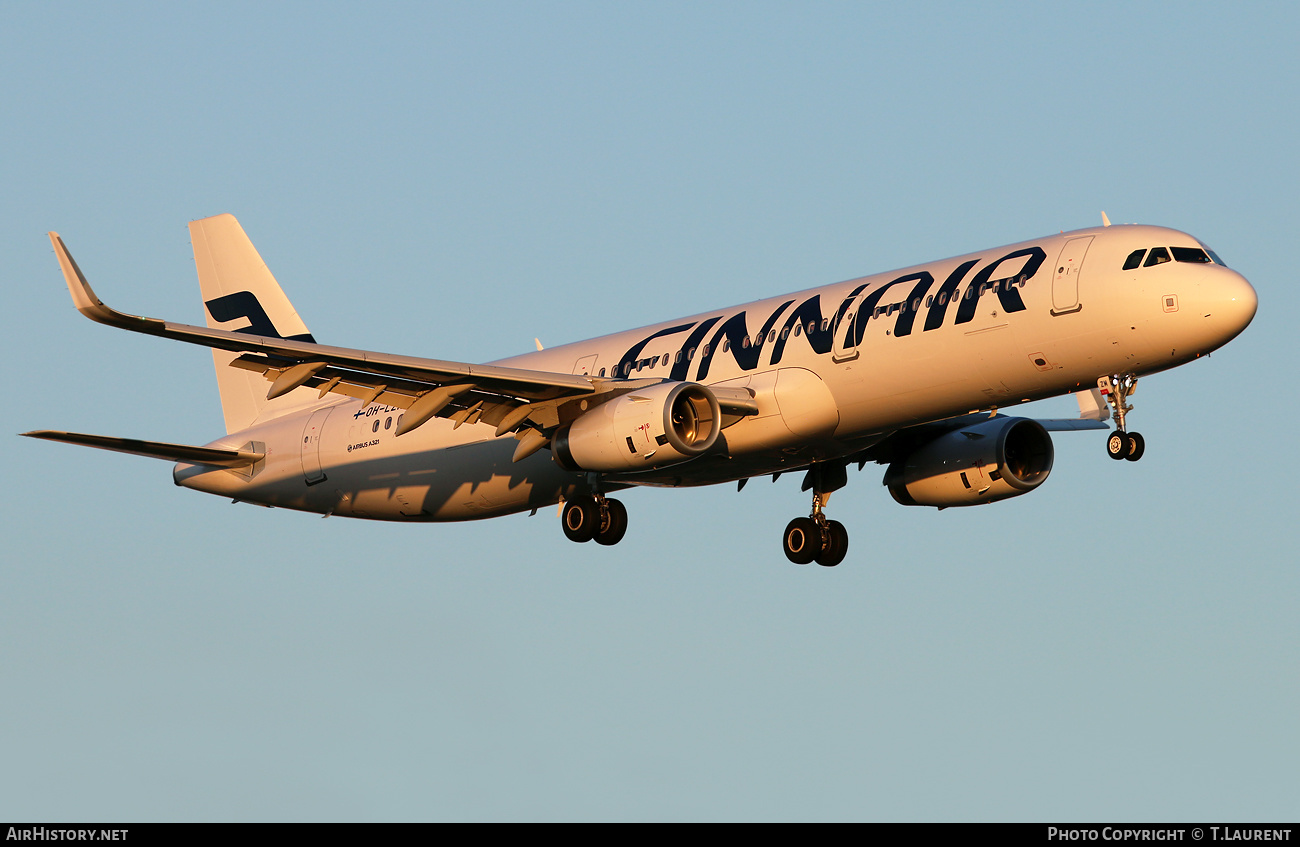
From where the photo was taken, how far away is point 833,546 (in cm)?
4272

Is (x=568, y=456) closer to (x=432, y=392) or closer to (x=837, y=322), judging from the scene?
(x=432, y=392)

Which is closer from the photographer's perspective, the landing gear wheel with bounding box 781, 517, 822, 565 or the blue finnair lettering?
the blue finnair lettering

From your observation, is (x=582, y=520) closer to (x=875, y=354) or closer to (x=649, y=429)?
(x=649, y=429)

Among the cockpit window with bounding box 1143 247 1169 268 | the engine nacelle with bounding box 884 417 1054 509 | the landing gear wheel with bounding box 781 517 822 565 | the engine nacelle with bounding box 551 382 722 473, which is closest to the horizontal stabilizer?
the engine nacelle with bounding box 551 382 722 473

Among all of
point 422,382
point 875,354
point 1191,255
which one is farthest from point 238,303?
point 1191,255

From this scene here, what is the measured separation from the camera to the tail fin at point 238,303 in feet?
159

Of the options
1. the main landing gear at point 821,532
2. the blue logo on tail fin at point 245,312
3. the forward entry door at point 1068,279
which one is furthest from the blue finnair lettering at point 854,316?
the blue logo on tail fin at point 245,312

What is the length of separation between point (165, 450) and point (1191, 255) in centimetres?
2528

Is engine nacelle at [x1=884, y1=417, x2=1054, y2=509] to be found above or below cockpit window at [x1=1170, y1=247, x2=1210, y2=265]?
below

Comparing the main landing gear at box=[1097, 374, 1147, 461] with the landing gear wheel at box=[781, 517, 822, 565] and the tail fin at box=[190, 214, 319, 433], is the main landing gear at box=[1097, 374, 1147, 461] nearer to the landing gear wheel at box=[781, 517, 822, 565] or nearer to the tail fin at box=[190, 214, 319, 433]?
the landing gear wheel at box=[781, 517, 822, 565]

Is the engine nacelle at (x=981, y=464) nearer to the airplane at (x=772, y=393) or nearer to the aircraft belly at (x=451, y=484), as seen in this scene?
Result: the airplane at (x=772, y=393)

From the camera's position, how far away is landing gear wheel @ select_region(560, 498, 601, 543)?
40688mm

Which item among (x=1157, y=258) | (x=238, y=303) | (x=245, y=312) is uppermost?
(x=238, y=303)

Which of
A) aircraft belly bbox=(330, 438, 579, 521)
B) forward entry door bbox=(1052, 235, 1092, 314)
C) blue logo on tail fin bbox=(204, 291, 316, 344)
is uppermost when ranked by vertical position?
blue logo on tail fin bbox=(204, 291, 316, 344)
